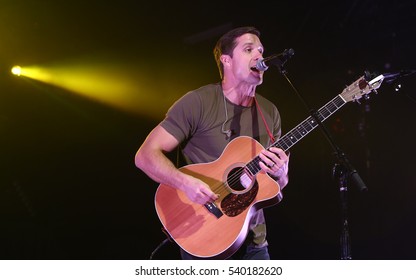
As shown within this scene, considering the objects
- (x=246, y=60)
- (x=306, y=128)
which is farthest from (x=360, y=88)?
(x=246, y=60)

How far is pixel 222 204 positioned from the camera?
2537mm

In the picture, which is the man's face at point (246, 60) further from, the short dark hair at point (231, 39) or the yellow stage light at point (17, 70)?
the yellow stage light at point (17, 70)

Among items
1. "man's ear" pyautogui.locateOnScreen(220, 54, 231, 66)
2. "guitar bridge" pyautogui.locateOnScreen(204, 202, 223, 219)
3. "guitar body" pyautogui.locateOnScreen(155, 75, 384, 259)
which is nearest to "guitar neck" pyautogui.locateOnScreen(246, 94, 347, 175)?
"guitar body" pyautogui.locateOnScreen(155, 75, 384, 259)

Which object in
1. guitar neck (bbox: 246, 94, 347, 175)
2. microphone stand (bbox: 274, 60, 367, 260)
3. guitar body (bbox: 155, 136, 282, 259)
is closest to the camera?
microphone stand (bbox: 274, 60, 367, 260)

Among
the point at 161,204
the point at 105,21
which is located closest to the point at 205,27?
the point at 105,21

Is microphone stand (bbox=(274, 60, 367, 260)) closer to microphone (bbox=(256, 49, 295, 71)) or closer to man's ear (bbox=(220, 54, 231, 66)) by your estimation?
microphone (bbox=(256, 49, 295, 71))

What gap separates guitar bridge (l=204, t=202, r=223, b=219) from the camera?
2516 millimetres

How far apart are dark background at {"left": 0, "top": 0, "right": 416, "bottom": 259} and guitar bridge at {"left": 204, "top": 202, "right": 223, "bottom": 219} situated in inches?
63.5

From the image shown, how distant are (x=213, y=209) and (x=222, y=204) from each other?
6 cm

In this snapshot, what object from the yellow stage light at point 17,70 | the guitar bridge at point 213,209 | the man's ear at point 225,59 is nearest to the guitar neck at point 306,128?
the guitar bridge at point 213,209

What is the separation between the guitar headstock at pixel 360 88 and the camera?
8.31 ft

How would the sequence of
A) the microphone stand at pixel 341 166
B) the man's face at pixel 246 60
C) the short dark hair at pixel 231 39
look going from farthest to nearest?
the short dark hair at pixel 231 39 → the man's face at pixel 246 60 → the microphone stand at pixel 341 166

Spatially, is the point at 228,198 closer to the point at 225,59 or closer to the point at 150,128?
the point at 225,59

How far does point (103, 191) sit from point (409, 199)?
2661 millimetres
